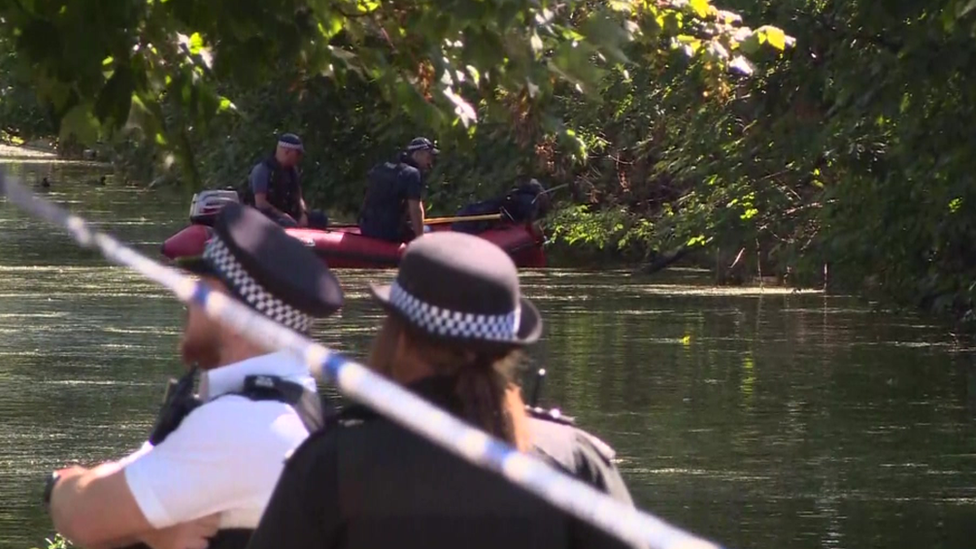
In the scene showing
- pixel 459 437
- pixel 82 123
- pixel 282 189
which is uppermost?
pixel 82 123

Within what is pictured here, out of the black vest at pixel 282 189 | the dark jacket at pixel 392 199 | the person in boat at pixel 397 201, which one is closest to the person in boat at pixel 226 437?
the person in boat at pixel 397 201

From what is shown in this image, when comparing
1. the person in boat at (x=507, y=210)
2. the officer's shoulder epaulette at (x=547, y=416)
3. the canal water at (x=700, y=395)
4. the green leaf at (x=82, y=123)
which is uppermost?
the green leaf at (x=82, y=123)

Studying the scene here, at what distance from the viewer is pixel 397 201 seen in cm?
2292

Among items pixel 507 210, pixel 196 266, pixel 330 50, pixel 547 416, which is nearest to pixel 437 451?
pixel 547 416

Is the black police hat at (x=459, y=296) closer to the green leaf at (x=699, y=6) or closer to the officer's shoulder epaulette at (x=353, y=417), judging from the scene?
the officer's shoulder epaulette at (x=353, y=417)

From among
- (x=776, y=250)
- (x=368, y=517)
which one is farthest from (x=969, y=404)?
(x=368, y=517)

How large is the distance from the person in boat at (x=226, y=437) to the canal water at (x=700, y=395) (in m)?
5.49

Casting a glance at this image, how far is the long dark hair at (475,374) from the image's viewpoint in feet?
10.0

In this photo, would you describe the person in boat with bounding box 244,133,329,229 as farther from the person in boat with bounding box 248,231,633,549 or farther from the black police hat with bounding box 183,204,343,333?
the person in boat with bounding box 248,231,633,549

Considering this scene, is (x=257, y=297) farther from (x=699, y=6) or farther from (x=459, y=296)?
(x=699, y=6)

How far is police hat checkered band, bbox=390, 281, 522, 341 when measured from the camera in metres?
3.03

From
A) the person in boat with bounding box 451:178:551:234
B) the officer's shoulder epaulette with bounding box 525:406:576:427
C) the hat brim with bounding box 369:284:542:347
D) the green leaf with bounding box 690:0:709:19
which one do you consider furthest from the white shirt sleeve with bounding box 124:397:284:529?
the person in boat with bounding box 451:178:551:234

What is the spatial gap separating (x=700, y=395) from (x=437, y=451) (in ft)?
37.2

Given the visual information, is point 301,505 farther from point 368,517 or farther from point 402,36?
point 402,36
